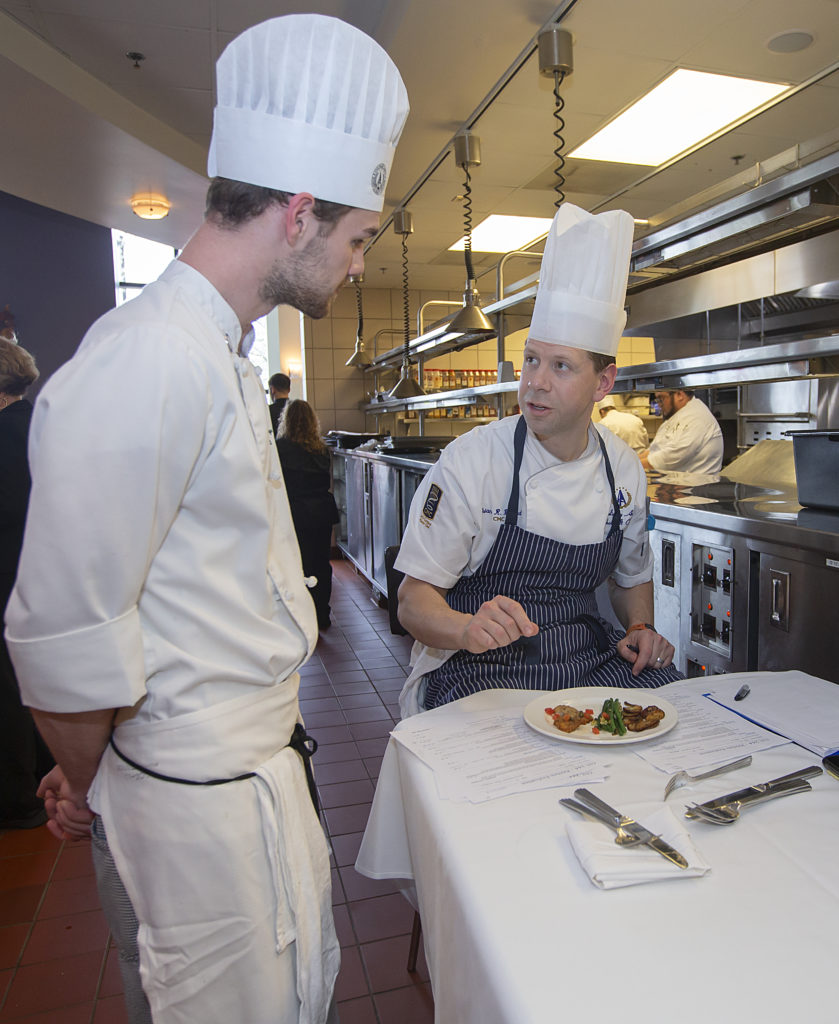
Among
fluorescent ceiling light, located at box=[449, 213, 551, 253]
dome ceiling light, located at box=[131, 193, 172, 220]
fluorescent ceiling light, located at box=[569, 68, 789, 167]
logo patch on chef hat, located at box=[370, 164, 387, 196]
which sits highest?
fluorescent ceiling light, located at box=[449, 213, 551, 253]

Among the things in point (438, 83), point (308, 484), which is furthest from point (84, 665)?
point (308, 484)

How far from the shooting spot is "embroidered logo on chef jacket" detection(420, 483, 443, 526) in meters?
1.66

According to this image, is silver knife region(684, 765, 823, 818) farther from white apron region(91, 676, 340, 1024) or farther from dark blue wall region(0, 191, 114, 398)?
dark blue wall region(0, 191, 114, 398)

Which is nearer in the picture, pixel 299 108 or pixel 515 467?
pixel 299 108

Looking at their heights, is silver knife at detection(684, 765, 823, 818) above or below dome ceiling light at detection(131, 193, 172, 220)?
below

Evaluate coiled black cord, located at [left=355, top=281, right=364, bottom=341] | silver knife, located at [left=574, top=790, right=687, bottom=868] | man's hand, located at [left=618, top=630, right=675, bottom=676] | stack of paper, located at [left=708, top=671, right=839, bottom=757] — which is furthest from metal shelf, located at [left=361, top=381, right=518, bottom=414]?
silver knife, located at [left=574, top=790, right=687, bottom=868]

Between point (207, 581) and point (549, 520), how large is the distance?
958 millimetres

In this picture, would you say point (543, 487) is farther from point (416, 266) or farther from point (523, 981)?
point (416, 266)

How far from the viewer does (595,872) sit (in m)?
0.81

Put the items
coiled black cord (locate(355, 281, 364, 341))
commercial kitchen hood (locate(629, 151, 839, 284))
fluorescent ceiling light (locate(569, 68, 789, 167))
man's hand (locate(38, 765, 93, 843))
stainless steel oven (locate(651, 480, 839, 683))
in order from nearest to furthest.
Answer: man's hand (locate(38, 765, 93, 843))
stainless steel oven (locate(651, 480, 839, 683))
commercial kitchen hood (locate(629, 151, 839, 284))
fluorescent ceiling light (locate(569, 68, 789, 167))
coiled black cord (locate(355, 281, 364, 341))

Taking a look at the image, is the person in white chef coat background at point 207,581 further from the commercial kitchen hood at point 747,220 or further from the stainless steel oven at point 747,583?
the commercial kitchen hood at point 747,220

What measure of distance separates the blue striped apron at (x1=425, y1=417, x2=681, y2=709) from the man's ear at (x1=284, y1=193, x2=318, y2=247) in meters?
0.85

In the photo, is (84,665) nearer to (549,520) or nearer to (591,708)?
(591,708)

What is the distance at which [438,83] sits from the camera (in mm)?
4059
